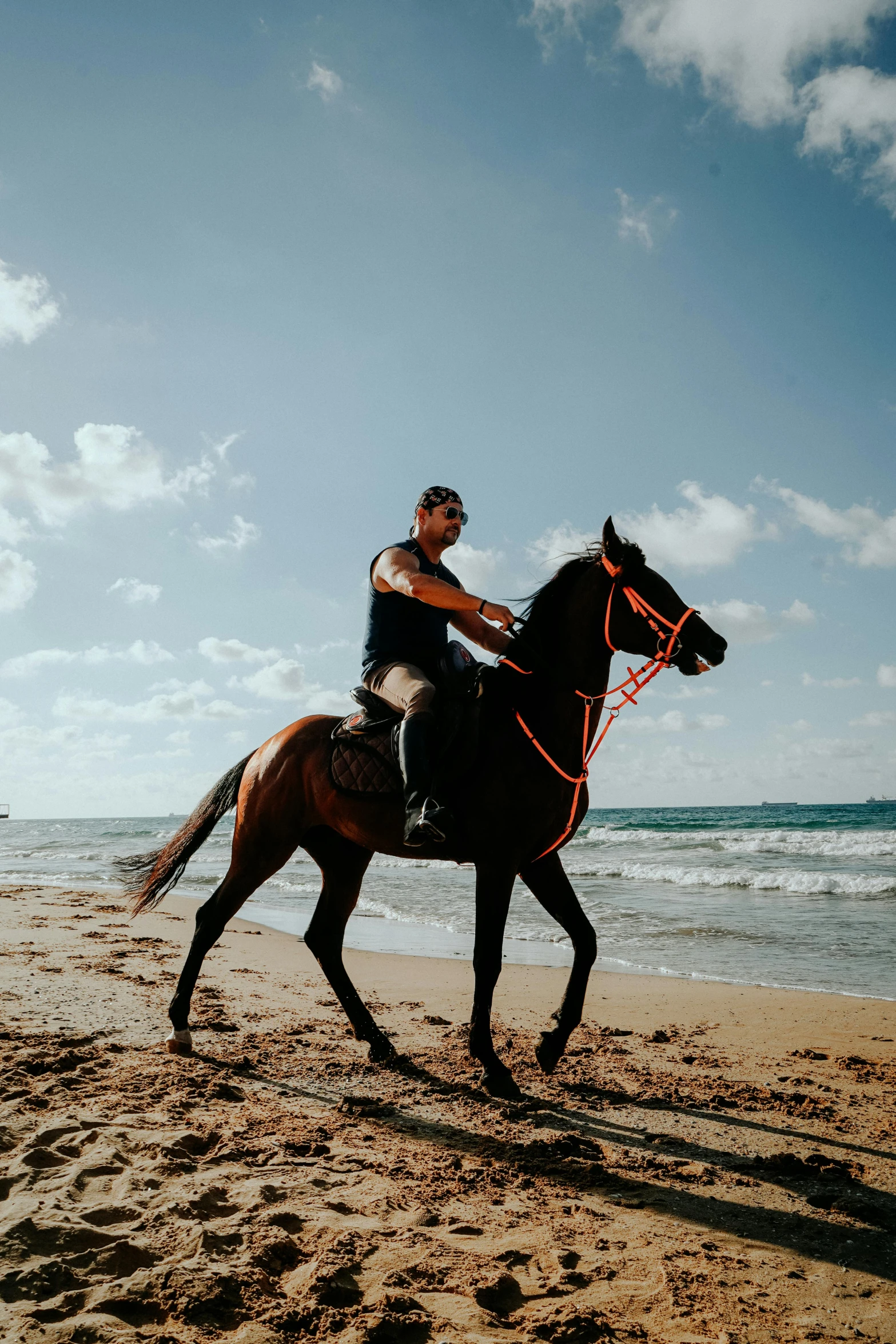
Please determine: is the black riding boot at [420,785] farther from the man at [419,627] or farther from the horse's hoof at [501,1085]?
the horse's hoof at [501,1085]

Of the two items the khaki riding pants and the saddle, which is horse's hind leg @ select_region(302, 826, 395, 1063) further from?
the khaki riding pants

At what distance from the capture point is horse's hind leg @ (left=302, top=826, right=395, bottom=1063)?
187 inches

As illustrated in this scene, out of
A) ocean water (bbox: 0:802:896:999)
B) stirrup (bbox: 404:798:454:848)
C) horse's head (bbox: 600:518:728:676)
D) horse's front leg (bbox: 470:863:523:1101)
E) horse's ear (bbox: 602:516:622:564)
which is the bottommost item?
ocean water (bbox: 0:802:896:999)

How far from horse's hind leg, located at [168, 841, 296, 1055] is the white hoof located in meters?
0.17

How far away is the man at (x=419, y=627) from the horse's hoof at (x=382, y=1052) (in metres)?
1.39

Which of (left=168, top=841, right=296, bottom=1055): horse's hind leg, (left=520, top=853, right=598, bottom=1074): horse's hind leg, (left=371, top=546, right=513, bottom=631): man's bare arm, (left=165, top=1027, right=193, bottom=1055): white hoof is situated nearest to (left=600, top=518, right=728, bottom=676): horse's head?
(left=371, top=546, right=513, bottom=631): man's bare arm

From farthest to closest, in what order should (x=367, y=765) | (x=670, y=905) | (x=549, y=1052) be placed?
(x=670, y=905)
(x=367, y=765)
(x=549, y=1052)

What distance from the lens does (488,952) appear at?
4.02 meters

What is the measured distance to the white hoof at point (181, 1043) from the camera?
4.43m

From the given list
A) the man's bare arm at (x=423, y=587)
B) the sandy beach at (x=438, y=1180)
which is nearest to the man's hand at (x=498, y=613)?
the man's bare arm at (x=423, y=587)

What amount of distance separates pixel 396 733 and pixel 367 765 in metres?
0.30

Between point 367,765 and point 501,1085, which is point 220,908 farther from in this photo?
point 501,1085

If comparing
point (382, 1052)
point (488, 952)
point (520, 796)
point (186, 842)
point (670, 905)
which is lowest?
point (670, 905)

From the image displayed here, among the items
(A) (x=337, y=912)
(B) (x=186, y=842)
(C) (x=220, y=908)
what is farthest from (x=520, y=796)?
(B) (x=186, y=842)
